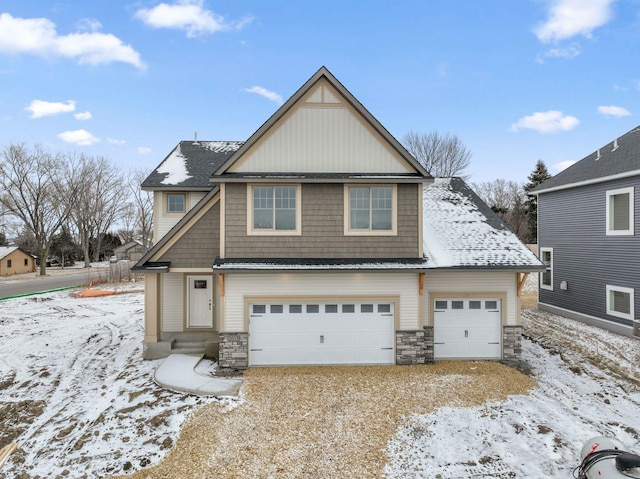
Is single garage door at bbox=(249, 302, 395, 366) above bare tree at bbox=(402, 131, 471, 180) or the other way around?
the other way around

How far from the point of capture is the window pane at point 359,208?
32.4 feet

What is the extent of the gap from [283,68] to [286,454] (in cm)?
1724

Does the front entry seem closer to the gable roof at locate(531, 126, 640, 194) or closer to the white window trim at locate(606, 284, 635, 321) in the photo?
the white window trim at locate(606, 284, 635, 321)

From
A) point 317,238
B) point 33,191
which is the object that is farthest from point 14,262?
point 317,238

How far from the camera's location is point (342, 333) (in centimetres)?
981

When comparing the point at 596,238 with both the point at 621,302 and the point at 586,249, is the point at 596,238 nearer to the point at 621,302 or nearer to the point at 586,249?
the point at 586,249

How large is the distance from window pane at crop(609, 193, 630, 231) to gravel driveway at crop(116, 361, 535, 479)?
8.65m

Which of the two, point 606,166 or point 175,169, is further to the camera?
point 606,166

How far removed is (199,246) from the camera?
34.0ft

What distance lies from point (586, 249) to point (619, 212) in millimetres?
2074

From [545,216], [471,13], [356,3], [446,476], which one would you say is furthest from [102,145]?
[446,476]

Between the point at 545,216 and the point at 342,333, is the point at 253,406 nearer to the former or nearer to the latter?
the point at 342,333

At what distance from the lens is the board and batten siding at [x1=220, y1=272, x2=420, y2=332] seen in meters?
9.64

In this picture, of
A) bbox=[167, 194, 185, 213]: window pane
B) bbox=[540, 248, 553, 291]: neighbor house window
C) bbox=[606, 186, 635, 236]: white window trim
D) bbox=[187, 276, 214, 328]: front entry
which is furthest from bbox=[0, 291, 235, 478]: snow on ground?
bbox=[540, 248, 553, 291]: neighbor house window
